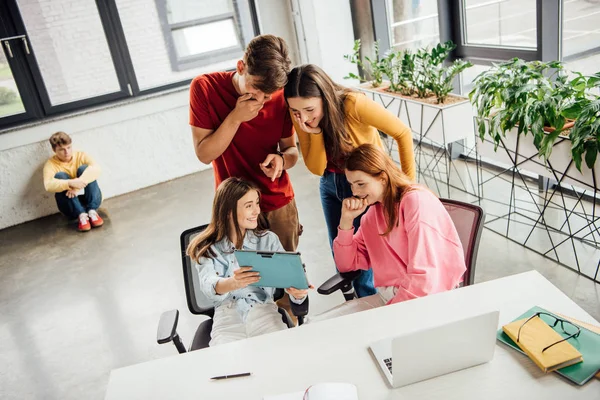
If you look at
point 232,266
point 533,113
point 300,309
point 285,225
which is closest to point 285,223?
point 285,225

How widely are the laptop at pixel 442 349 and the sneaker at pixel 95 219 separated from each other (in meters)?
3.89

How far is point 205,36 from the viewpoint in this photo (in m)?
5.59

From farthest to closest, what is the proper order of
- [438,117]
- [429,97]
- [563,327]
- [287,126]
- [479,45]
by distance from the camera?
[479,45] → [429,97] → [438,117] → [287,126] → [563,327]

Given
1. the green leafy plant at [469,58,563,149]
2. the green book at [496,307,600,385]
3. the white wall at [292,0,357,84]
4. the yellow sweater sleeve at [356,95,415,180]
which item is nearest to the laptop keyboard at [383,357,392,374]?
the green book at [496,307,600,385]

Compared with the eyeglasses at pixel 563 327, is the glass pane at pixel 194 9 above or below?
above

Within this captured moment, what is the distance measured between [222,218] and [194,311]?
1.30 feet

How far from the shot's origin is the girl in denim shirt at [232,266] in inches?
84.3

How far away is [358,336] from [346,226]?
577mm

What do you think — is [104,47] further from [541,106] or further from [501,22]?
[541,106]

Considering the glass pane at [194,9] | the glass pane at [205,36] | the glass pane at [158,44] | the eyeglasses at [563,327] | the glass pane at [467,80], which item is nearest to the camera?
the eyeglasses at [563,327]

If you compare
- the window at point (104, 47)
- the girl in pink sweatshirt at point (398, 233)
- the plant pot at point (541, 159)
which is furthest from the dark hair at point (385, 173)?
the window at point (104, 47)

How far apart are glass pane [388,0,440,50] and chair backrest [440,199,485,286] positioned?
274 cm

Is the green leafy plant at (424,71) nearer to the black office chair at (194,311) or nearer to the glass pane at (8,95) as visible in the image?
the black office chair at (194,311)

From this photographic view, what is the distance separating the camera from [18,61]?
16.4 feet
